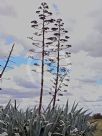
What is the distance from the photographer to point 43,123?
10.9 m

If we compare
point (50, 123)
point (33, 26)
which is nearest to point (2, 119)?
point (50, 123)

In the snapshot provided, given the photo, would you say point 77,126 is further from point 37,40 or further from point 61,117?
point 37,40

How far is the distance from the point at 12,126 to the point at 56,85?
37.5m

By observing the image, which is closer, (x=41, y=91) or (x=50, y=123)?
(x=50, y=123)

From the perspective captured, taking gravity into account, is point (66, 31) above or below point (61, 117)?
above

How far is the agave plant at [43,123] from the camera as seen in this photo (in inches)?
419

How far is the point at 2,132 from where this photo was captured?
35.6 ft

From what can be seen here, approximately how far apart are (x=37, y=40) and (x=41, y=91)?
5794 mm

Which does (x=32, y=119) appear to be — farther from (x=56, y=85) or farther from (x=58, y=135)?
(x=56, y=85)

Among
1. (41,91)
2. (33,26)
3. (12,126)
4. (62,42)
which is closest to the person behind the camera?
(12,126)

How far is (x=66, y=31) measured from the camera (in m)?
49.0

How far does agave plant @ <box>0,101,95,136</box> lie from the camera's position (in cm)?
1064

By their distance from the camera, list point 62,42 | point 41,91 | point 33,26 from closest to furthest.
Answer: point 41,91
point 33,26
point 62,42

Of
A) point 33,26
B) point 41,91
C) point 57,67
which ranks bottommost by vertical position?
point 41,91
